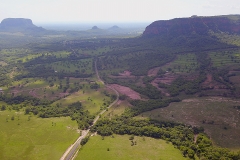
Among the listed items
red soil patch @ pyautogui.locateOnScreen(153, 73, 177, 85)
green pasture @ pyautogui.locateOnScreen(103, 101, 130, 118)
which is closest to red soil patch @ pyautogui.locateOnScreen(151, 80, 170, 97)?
red soil patch @ pyautogui.locateOnScreen(153, 73, 177, 85)

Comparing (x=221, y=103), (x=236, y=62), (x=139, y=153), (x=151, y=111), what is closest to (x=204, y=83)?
(x=221, y=103)

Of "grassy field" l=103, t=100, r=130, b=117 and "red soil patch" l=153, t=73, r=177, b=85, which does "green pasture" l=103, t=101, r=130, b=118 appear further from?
"red soil patch" l=153, t=73, r=177, b=85

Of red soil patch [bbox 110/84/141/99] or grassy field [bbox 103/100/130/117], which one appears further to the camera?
red soil patch [bbox 110/84/141/99]

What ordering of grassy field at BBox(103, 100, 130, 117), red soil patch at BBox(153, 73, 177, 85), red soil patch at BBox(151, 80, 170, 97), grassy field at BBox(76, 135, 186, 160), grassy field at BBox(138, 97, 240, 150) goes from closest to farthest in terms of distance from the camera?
grassy field at BBox(76, 135, 186, 160), grassy field at BBox(138, 97, 240, 150), grassy field at BBox(103, 100, 130, 117), red soil patch at BBox(151, 80, 170, 97), red soil patch at BBox(153, 73, 177, 85)

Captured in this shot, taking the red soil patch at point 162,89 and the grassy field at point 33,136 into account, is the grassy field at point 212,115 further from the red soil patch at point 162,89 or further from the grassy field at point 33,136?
the grassy field at point 33,136

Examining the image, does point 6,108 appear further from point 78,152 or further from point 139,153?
point 139,153

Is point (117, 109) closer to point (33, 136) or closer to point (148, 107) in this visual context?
point (148, 107)

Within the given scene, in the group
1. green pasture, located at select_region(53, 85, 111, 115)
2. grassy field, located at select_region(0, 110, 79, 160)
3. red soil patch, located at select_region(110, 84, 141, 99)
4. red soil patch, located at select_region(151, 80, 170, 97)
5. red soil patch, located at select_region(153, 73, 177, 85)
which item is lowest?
grassy field, located at select_region(0, 110, 79, 160)
